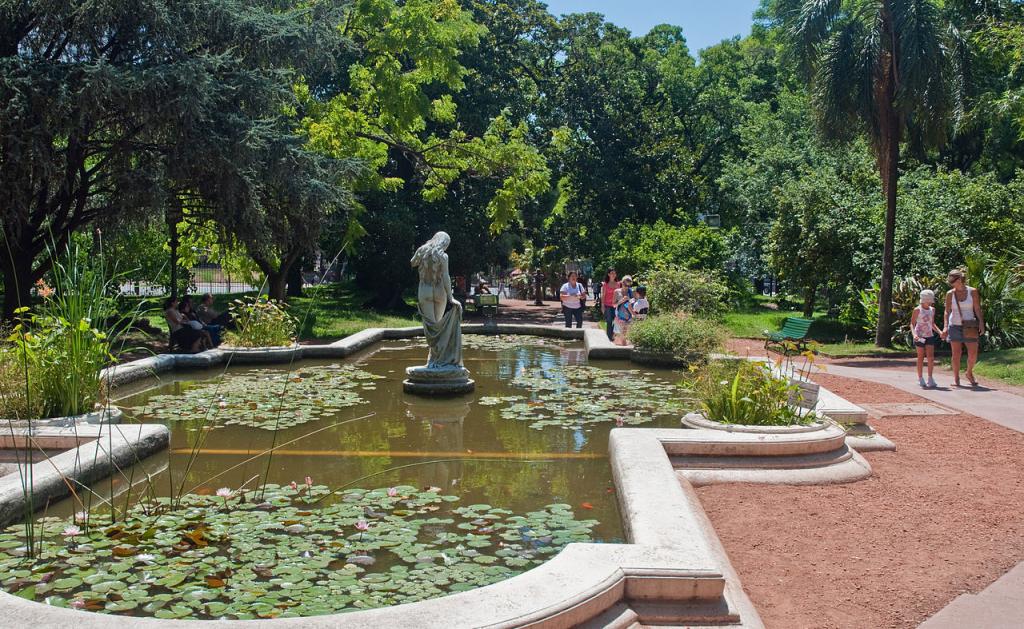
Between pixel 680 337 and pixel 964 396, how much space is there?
4081mm

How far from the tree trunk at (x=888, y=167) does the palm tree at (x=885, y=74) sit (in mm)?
21

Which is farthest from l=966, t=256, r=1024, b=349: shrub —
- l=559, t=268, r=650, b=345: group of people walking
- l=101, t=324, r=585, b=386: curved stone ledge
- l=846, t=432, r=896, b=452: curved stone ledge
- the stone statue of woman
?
l=101, t=324, r=585, b=386: curved stone ledge

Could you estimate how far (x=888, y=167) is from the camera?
17.1 m

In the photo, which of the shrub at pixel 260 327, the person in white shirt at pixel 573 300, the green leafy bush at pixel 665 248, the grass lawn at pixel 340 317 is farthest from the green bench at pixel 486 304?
the shrub at pixel 260 327

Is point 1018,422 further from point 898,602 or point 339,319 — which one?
point 339,319

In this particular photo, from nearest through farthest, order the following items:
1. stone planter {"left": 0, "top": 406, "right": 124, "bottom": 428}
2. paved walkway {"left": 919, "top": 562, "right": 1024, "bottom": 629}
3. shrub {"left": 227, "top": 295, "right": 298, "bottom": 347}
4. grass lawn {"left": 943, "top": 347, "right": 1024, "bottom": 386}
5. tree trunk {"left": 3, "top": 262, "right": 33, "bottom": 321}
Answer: paved walkway {"left": 919, "top": 562, "right": 1024, "bottom": 629}, stone planter {"left": 0, "top": 406, "right": 124, "bottom": 428}, grass lawn {"left": 943, "top": 347, "right": 1024, "bottom": 386}, shrub {"left": 227, "top": 295, "right": 298, "bottom": 347}, tree trunk {"left": 3, "top": 262, "right": 33, "bottom": 321}

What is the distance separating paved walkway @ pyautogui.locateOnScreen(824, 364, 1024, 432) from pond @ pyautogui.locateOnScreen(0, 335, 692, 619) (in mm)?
3491

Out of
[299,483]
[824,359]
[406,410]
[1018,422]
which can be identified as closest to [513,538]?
[299,483]

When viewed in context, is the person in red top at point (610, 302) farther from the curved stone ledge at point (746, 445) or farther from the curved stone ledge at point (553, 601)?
the curved stone ledge at point (553, 601)

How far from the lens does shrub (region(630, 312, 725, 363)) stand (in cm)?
1301

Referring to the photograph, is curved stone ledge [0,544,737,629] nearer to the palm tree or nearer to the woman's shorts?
the woman's shorts

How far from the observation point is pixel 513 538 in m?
5.17

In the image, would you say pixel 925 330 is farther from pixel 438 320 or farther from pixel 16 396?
pixel 16 396

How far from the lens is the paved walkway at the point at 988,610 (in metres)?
4.04
